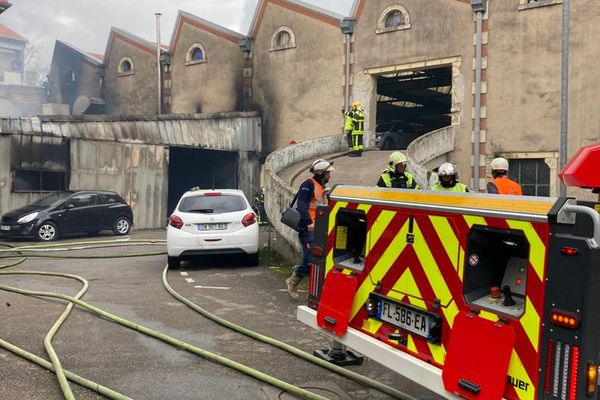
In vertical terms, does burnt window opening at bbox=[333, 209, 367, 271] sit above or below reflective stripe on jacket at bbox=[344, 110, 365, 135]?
below

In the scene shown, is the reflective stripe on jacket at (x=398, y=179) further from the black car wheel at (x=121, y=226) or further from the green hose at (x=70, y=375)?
the black car wheel at (x=121, y=226)

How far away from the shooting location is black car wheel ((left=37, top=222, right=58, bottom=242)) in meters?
16.2

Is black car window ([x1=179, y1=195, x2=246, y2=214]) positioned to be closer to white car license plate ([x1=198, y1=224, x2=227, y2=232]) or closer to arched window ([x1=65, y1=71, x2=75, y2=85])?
white car license plate ([x1=198, y1=224, x2=227, y2=232])

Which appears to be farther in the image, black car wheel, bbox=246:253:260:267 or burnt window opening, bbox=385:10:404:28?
burnt window opening, bbox=385:10:404:28

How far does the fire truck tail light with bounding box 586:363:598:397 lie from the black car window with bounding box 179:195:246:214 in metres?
8.59

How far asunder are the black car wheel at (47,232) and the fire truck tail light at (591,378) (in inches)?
626

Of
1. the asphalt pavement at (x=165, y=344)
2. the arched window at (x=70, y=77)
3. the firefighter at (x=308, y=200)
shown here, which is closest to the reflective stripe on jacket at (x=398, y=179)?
the firefighter at (x=308, y=200)

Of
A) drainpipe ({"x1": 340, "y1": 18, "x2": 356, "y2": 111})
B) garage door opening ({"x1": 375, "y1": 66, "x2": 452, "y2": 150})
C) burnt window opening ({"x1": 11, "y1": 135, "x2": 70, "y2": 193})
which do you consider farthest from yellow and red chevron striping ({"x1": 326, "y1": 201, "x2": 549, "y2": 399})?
A: drainpipe ({"x1": 340, "y1": 18, "x2": 356, "y2": 111})

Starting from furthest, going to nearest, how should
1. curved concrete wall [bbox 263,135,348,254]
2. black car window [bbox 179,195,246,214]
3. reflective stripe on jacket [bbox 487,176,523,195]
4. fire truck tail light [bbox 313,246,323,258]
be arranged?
curved concrete wall [bbox 263,135,348,254] → black car window [bbox 179,195,246,214] → reflective stripe on jacket [bbox 487,176,523,195] → fire truck tail light [bbox 313,246,323,258]

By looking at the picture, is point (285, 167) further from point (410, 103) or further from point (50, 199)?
point (410, 103)

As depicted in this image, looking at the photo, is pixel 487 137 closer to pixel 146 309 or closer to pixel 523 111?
pixel 523 111

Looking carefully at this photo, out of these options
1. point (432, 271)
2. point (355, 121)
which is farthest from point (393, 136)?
point (432, 271)

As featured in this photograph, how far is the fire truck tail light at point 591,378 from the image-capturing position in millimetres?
2775

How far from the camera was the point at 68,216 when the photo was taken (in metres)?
17.0
